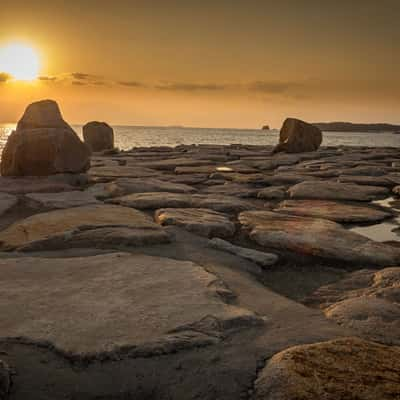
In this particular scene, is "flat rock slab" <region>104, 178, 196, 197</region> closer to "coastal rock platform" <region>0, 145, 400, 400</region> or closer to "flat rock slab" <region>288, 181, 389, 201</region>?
"coastal rock platform" <region>0, 145, 400, 400</region>

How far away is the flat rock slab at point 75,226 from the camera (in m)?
2.15

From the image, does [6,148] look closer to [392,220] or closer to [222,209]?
[222,209]

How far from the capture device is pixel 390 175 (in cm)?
529

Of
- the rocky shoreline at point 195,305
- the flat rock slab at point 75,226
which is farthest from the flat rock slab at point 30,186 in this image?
the flat rock slab at point 75,226

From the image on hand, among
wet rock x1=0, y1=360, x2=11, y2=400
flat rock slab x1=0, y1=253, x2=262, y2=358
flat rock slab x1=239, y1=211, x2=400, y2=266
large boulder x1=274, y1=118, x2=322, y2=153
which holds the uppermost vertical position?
large boulder x1=274, y1=118, x2=322, y2=153

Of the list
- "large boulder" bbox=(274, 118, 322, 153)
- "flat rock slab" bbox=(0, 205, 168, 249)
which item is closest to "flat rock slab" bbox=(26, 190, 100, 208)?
"flat rock slab" bbox=(0, 205, 168, 249)

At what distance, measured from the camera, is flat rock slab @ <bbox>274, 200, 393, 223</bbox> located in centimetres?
297

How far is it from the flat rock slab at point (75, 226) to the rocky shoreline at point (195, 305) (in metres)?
0.01

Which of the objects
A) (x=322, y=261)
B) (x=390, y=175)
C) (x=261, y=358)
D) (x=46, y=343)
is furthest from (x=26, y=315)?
(x=390, y=175)

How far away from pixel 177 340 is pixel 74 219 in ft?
4.94

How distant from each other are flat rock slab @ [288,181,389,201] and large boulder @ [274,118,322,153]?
6.45 metres

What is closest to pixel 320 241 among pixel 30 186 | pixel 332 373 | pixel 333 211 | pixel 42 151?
pixel 333 211

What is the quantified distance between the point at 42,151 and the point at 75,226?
7.70ft

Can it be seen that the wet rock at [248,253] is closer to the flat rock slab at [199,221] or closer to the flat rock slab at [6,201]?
the flat rock slab at [199,221]
